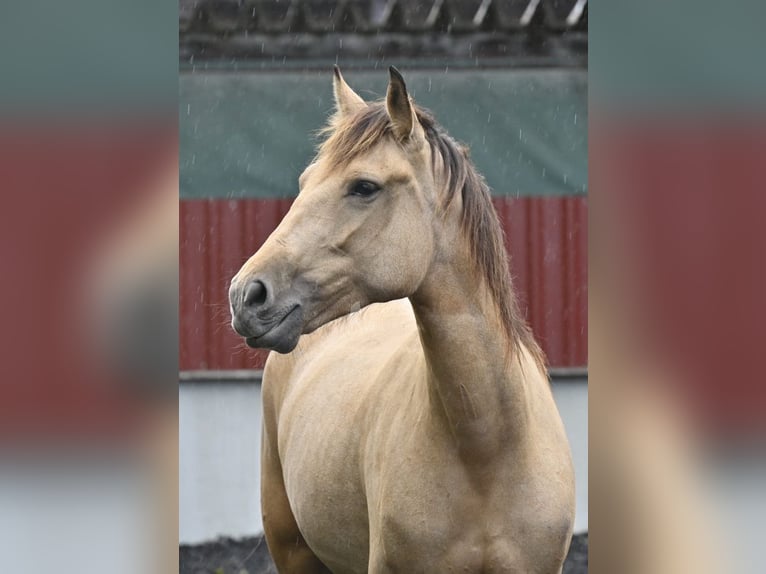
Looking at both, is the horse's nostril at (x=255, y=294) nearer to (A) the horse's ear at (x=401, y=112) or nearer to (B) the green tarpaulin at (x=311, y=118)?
(A) the horse's ear at (x=401, y=112)

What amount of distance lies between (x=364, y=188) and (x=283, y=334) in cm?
41

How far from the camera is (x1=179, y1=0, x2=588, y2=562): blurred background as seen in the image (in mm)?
5133

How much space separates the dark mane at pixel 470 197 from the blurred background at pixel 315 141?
9.37 ft

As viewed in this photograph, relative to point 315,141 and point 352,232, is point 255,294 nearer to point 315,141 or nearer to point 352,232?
point 352,232

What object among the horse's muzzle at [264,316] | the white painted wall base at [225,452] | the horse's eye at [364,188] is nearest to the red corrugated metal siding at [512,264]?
the white painted wall base at [225,452]

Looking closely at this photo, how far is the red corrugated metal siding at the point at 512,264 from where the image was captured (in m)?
5.52

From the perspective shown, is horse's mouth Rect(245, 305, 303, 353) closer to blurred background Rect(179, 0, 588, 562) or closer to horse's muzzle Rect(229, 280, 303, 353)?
horse's muzzle Rect(229, 280, 303, 353)

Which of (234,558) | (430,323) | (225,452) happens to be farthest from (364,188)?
(234,558)

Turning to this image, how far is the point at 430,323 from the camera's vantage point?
229cm

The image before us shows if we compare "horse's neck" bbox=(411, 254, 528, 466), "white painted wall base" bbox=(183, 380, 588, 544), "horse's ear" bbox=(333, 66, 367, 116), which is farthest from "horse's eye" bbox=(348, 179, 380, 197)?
"white painted wall base" bbox=(183, 380, 588, 544)
